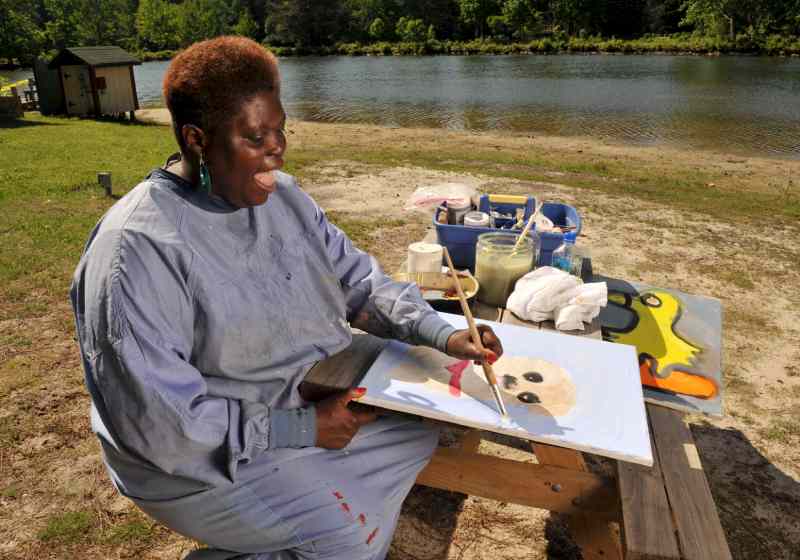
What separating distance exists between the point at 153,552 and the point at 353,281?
4.89 feet

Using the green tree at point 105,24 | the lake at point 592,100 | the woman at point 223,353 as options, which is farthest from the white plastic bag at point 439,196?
the green tree at point 105,24

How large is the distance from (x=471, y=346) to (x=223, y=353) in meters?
0.85

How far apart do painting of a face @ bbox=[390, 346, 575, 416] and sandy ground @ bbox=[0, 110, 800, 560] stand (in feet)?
3.22

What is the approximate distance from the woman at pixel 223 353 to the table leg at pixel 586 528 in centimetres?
53

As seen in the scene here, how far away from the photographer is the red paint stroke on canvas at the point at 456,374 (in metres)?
2.05

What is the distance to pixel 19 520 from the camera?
9.06ft

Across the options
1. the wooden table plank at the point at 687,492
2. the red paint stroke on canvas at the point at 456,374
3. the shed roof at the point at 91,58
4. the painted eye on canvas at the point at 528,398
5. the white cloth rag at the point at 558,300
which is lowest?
the wooden table plank at the point at 687,492

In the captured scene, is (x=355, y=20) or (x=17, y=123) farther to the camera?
(x=355, y=20)

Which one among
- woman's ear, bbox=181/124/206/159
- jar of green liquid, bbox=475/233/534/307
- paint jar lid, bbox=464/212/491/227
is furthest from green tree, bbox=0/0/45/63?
woman's ear, bbox=181/124/206/159

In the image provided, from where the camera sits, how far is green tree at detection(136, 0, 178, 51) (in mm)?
80000

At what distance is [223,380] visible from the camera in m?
1.88

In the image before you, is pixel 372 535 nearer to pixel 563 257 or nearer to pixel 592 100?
pixel 563 257

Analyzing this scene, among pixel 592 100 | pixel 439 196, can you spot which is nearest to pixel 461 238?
pixel 439 196

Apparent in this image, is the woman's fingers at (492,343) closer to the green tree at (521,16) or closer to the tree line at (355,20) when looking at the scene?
the tree line at (355,20)
